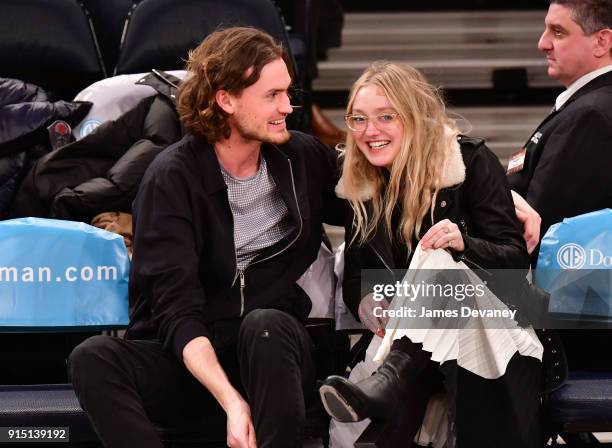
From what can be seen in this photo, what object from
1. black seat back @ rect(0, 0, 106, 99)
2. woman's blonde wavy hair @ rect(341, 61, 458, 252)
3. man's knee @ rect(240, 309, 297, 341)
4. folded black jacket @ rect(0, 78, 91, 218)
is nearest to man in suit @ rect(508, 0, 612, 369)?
woman's blonde wavy hair @ rect(341, 61, 458, 252)

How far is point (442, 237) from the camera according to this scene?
8.47ft

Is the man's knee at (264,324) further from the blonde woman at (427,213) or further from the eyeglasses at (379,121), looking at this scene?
the eyeglasses at (379,121)

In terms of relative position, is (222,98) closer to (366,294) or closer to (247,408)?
(366,294)

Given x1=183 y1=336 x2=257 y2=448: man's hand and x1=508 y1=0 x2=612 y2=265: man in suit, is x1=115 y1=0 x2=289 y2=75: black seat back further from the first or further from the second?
x1=183 y1=336 x2=257 y2=448: man's hand

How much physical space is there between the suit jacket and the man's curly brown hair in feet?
2.68

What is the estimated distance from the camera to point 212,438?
2.65 m

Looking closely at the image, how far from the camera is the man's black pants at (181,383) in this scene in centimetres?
245

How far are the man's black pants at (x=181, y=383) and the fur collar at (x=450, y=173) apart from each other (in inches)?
15.2

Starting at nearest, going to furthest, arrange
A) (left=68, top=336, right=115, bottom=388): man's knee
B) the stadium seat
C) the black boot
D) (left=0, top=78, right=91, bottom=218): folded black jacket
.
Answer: the black boot < (left=68, top=336, right=115, bottom=388): man's knee < (left=0, top=78, right=91, bottom=218): folded black jacket < the stadium seat

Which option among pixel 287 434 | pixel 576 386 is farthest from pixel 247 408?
pixel 576 386

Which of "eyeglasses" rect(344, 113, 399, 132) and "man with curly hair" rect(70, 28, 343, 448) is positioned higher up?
"eyeglasses" rect(344, 113, 399, 132)

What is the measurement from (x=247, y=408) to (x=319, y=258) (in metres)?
0.68

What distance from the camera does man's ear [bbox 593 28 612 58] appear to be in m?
3.29

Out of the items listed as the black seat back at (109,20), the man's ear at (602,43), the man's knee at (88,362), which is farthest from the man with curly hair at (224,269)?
the black seat back at (109,20)
